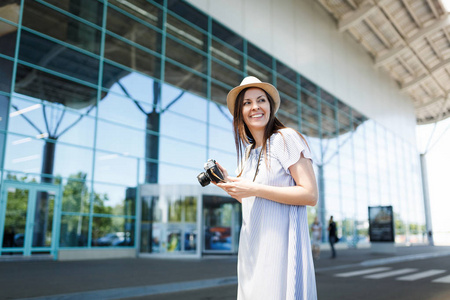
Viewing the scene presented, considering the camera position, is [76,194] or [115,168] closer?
[76,194]

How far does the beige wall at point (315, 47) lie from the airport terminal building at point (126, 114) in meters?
0.13

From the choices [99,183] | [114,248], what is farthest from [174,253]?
[99,183]

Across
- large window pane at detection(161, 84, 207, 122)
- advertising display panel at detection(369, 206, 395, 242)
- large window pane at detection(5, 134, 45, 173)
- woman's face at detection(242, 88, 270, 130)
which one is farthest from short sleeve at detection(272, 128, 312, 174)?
advertising display panel at detection(369, 206, 395, 242)

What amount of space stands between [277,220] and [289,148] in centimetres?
28

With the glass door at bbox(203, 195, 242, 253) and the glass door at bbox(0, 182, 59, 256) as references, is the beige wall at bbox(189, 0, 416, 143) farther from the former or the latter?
the glass door at bbox(0, 182, 59, 256)

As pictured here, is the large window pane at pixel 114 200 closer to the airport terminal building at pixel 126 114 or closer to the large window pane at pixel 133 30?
the airport terminal building at pixel 126 114

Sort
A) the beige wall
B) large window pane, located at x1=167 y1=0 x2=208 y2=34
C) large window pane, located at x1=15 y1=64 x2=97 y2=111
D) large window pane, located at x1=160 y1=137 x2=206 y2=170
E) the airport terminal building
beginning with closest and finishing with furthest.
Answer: the airport terminal building → large window pane, located at x1=15 y1=64 x2=97 y2=111 → large window pane, located at x1=160 y1=137 x2=206 y2=170 → large window pane, located at x1=167 y1=0 x2=208 y2=34 → the beige wall

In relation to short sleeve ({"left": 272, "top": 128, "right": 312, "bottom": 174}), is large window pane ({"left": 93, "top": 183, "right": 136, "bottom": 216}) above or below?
above

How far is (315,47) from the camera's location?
1105 inches

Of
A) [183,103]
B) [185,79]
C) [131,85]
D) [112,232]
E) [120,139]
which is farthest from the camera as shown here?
[185,79]

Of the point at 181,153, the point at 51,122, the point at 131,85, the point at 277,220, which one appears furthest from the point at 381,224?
the point at 277,220

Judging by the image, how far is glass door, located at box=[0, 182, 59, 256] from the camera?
40.7ft

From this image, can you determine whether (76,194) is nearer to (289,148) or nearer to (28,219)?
(28,219)

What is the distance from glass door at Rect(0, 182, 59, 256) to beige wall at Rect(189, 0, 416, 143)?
10.9 meters
